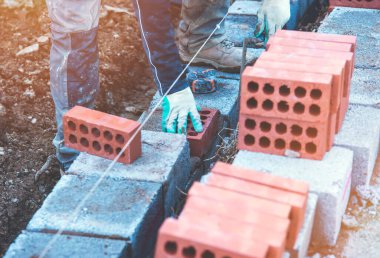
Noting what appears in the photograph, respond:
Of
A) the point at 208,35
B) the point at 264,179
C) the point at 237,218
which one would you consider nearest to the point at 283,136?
the point at 264,179

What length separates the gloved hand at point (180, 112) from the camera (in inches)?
144

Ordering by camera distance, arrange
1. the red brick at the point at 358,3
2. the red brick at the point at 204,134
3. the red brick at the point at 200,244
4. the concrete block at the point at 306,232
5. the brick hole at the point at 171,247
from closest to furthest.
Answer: the red brick at the point at 200,244 < the brick hole at the point at 171,247 < the concrete block at the point at 306,232 < the red brick at the point at 204,134 < the red brick at the point at 358,3

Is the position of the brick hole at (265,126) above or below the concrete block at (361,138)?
above

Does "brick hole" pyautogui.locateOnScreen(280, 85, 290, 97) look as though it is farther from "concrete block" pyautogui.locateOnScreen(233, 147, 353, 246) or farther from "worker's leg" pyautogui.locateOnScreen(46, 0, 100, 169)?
"worker's leg" pyautogui.locateOnScreen(46, 0, 100, 169)

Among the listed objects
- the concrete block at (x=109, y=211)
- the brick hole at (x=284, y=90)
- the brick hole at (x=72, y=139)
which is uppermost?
the brick hole at (x=284, y=90)

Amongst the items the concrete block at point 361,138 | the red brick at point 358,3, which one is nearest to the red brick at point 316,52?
the concrete block at point 361,138

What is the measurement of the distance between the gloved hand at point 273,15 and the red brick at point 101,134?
1638mm

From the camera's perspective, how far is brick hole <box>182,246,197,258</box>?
2.18 metres

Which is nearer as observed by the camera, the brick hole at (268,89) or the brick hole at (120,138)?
the brick hole at (268,89)

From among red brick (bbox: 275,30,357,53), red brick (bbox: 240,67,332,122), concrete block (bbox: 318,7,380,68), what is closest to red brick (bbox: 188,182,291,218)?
red brick (bbox: 240,67,332,122)

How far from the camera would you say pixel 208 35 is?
473 cm

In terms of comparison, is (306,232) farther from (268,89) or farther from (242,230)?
(268,89)

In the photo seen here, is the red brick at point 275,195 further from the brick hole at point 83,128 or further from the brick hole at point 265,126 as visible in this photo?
the brick hole at point 83,128

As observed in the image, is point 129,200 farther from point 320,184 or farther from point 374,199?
point 374,199
